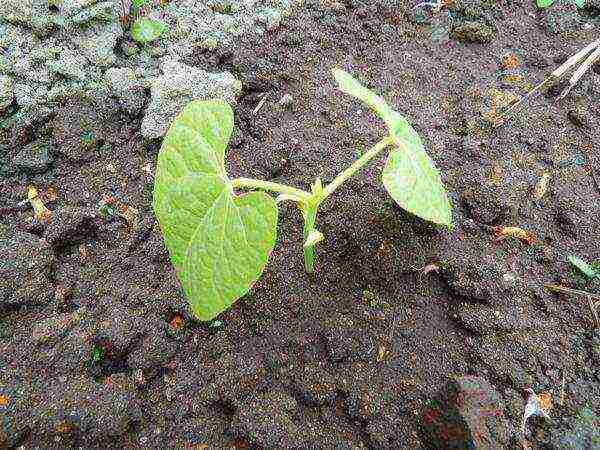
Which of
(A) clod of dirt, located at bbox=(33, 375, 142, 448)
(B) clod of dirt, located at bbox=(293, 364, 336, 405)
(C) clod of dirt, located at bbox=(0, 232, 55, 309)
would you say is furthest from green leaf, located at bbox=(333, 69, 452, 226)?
(C) clod of dirt, located at bbox=(0, 232, 55, 309)

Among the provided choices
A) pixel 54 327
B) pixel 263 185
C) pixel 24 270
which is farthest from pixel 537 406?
pixel 24 270

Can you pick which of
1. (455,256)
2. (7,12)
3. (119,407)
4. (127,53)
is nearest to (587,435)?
(455,256)

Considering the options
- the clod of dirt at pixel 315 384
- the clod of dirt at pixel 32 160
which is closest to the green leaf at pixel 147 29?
the clod of dirt at pixel 32 160

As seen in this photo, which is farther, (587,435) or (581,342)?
(581,342)

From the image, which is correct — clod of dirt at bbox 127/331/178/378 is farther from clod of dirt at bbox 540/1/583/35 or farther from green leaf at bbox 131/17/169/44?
clod of dirt at bbox 540/1/583/35

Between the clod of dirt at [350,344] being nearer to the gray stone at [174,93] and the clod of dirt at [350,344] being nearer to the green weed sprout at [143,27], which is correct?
the gray stone at [174,93]

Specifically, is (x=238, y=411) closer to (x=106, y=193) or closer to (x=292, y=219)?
(x=292, y=219)

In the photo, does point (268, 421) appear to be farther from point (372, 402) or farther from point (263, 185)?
point (263, 185)
